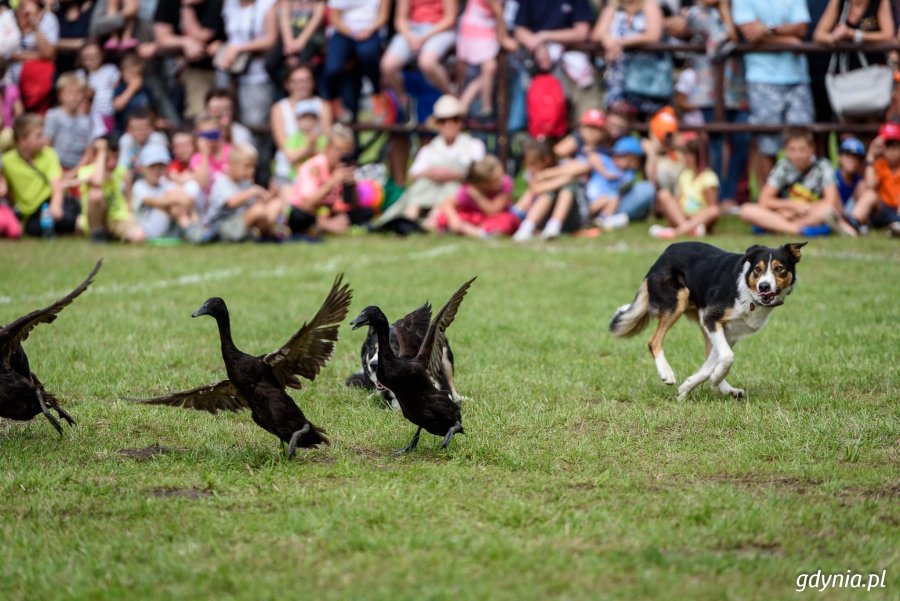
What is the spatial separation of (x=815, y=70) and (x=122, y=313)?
336 inches

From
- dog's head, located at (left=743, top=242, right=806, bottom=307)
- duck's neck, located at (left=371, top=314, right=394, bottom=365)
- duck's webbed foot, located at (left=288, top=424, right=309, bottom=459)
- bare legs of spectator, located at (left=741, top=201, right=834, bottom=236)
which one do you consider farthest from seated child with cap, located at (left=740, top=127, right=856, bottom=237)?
duck's webbed foot, located at (left=288, top=424, right=309, bottom=459)

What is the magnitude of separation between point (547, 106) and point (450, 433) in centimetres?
971

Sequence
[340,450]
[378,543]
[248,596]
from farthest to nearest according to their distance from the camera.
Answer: [340,450] → [378,543] → [248,596]

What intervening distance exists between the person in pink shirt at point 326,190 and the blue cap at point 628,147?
3.12 metres

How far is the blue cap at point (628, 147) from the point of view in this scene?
14977 millimetres

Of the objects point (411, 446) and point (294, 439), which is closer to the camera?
point (294, 439)

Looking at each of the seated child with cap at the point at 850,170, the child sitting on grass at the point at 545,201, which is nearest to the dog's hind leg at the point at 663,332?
the child sitting on grass at the point at 545,201

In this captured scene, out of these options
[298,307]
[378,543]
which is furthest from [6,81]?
[378,543]

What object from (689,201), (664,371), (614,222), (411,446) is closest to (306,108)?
(614,222)

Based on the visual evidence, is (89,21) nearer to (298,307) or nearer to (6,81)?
(6,81)

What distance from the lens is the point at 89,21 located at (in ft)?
57.3

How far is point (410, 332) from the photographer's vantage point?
6805mm

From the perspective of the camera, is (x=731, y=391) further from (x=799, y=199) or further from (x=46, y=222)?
(x=46, y=222)

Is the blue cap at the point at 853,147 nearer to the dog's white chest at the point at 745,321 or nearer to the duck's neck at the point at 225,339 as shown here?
the dog's white chest at the point at 745,321
